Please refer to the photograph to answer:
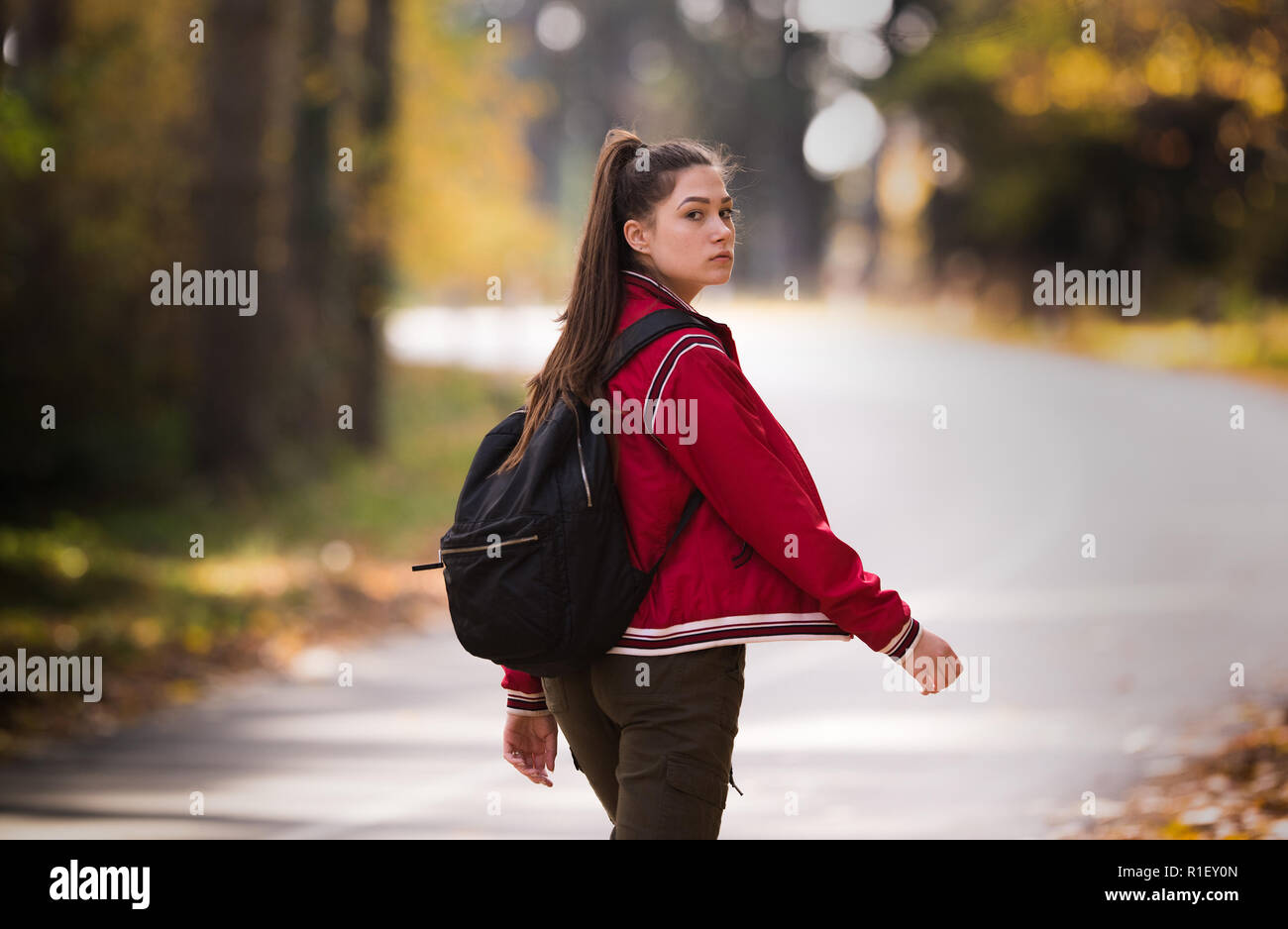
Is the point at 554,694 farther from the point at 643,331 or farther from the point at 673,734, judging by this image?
the point at 643,331

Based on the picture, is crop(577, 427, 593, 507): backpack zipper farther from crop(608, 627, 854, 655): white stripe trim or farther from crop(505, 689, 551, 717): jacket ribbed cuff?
crop(505, 689, 551, 717): jacket ribbed cuff

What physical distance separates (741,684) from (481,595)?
581 millimetres

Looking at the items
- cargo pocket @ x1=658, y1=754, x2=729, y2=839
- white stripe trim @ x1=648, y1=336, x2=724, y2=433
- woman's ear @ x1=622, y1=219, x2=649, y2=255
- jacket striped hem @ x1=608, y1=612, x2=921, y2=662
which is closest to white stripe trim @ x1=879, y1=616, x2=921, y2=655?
jacket striped hem @ x1=608, y1=612, x2=921, y2=662

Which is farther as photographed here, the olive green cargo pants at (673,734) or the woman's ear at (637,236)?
the woman's ear at (637,236)

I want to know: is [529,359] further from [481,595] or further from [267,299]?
[481,595]

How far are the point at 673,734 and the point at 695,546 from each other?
389 mm

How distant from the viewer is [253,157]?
16484 mm

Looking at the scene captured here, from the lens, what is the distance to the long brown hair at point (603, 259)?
11.5ft

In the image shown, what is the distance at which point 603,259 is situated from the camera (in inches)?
141

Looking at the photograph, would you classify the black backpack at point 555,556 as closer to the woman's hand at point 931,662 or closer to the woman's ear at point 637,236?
the woman's ear at point 637,236

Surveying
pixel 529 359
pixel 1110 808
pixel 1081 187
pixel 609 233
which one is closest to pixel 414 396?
pixel 529 359

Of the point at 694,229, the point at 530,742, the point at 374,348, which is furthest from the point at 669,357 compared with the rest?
the point at 374,348

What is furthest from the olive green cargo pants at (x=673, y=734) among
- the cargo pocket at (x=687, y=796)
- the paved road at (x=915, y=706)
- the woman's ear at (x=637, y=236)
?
the paved road at (x=915, y=706)

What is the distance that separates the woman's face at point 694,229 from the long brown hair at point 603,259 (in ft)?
0.09
